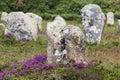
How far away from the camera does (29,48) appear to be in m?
22.6

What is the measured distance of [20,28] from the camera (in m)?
25.7

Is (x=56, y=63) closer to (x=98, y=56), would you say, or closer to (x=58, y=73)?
(x=58, y=73)

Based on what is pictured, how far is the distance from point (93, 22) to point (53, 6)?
69.0 ft

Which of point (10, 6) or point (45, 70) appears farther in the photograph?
point (10, 6)

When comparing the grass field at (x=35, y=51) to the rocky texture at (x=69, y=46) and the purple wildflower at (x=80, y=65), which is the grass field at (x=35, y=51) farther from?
the purple wildflower at (x=80, y=65)

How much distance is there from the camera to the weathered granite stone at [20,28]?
2562 cm

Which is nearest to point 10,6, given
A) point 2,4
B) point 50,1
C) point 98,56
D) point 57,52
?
point 2,4

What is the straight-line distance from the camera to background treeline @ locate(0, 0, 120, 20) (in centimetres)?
4541

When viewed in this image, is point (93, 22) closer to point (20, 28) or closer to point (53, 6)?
point (20, 28)

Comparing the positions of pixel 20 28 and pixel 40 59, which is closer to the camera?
pixel 40 59

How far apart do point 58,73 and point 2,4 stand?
3227cm

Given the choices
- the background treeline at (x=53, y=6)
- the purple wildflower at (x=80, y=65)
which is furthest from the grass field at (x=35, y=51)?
the background treeline at (x=53, y=6)

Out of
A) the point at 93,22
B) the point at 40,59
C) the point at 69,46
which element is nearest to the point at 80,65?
the point at 69,46

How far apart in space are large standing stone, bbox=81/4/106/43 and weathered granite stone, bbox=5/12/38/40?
2.93m
